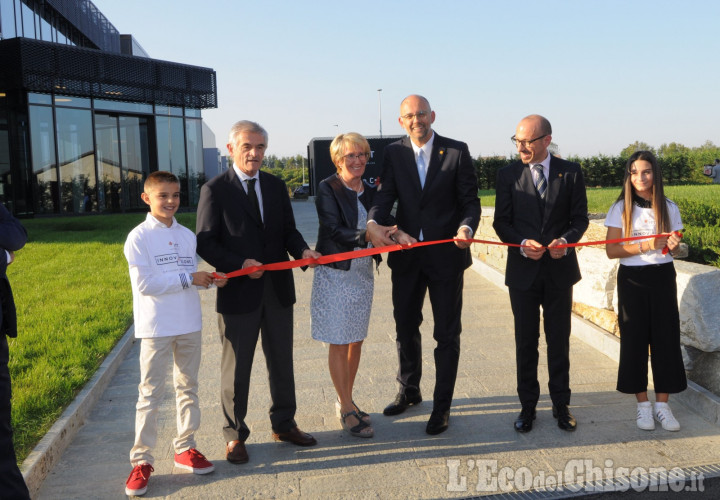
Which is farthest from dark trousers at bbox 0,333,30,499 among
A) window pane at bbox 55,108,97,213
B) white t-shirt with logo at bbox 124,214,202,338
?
window pane at bbox 55,108,97,213

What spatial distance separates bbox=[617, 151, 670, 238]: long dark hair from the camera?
4.38 metres

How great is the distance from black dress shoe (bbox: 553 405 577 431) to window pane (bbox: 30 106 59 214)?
23540 millimetres

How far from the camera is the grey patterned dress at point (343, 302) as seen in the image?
441 cm

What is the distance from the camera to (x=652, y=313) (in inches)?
174

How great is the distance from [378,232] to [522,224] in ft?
3.53

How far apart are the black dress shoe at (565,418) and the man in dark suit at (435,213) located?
760mm

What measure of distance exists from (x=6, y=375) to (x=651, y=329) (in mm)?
3983

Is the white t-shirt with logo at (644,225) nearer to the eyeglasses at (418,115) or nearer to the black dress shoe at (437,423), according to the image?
the eyeglasses at (418,115)

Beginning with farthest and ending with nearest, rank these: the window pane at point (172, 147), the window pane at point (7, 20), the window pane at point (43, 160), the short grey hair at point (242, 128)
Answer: the window pane at point (172, 147), the window pane at point (43, 160), the window pane at point (7, 20), the short grey hair at point (242, 128)

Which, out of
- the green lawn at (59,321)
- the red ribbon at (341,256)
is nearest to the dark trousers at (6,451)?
the green lawn at (59,321)

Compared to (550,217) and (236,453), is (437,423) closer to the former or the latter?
(236,453)

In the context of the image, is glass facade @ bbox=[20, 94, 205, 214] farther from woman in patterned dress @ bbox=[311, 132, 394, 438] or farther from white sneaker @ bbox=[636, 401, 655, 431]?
white sneaker @ bbox=[636, 401, 655, 431]

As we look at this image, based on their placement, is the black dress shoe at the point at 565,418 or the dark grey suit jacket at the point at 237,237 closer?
the dark grey suit jacket at the point at 237,237

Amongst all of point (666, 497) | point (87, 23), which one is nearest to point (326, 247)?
point (666, 497)
